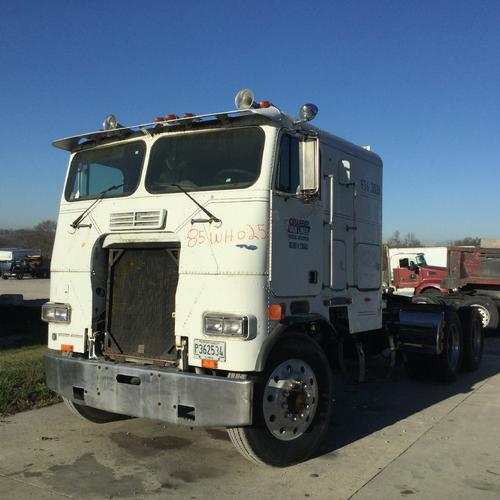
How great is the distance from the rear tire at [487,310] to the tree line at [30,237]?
79413mm

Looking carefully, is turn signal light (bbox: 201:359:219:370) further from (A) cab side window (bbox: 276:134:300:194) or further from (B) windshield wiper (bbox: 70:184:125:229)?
(B) windshield wiper (bbox: 70:184:125:229)

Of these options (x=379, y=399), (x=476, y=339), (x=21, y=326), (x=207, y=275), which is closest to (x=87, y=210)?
(x=207, y=275)

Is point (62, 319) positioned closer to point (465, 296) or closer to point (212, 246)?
point (212, 246)

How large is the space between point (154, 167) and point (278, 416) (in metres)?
2.40

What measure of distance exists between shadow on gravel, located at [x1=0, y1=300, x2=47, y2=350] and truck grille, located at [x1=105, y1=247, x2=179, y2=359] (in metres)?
5.51

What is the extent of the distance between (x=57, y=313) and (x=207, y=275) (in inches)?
66.9

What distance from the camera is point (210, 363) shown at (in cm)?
429

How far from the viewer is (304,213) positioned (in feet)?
16.0

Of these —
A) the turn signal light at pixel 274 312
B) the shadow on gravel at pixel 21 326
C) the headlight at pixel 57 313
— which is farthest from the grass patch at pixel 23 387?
the turn signal light at pixel 274 312

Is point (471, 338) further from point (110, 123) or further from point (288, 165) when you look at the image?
point (110, 123)

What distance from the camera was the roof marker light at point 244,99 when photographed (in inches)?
181

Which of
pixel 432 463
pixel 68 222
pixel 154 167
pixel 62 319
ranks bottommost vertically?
pixel 432 463

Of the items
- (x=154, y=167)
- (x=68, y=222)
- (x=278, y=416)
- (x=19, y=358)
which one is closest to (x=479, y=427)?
(x=278, y=416)

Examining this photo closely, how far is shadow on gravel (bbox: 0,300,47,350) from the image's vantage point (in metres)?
10.2
